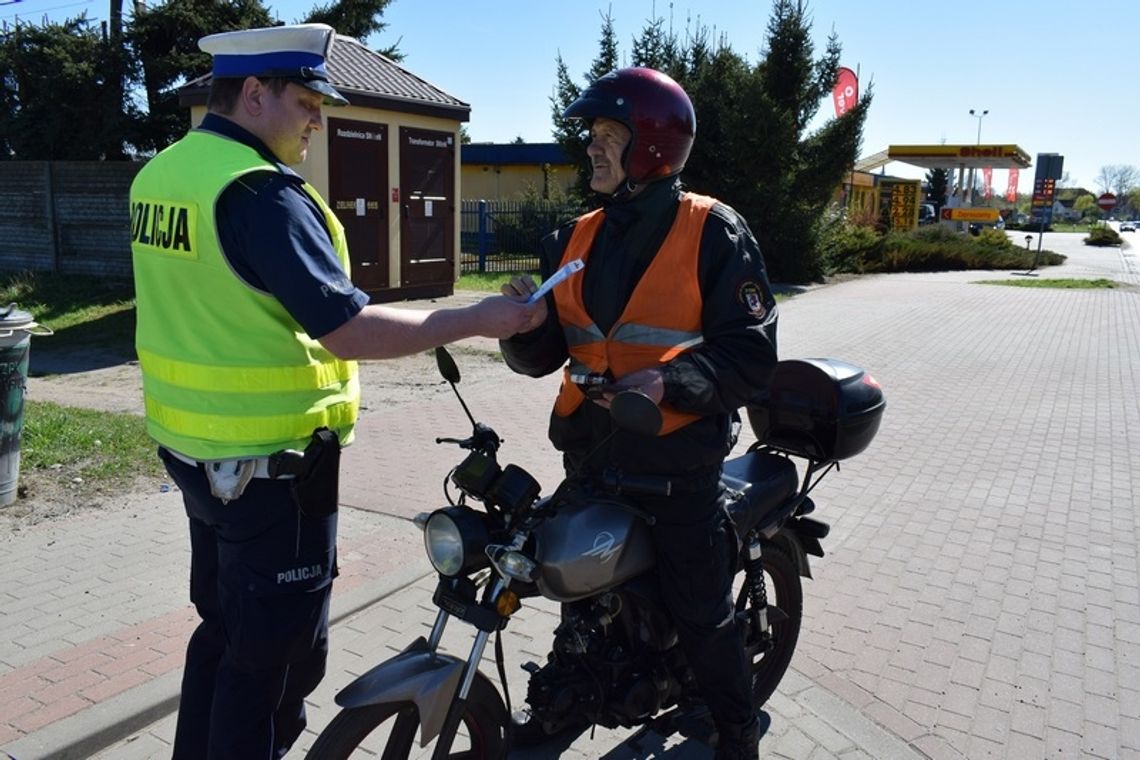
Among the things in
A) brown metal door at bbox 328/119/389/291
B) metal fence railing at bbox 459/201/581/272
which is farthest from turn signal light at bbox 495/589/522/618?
metal fence railing at bbox 459/201/581/272

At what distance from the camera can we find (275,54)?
7.20ft

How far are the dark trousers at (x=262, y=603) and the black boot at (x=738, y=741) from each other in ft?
4.16

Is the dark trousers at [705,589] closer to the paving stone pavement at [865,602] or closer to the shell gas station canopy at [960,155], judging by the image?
the paving stone pavement at [865,602]

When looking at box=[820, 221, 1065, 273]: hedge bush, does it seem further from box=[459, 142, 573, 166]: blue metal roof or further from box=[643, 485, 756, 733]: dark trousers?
box=[643, 485, 756, 733]: dark trousers

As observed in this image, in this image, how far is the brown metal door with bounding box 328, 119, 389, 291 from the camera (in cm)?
1273

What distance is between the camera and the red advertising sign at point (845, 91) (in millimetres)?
22000

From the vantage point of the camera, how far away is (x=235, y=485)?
2227 millimetres

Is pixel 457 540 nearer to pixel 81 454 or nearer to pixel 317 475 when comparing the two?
pixel 317 475

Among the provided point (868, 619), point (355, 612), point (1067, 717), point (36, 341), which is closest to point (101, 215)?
point (36, 341)

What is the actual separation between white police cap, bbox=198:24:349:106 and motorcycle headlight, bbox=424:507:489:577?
44.2 inches

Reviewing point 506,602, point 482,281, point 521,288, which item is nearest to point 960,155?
point 482,281

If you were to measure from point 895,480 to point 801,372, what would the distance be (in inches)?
143

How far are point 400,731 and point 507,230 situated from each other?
65.9ft

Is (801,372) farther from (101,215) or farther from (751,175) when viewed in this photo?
(751,175)
